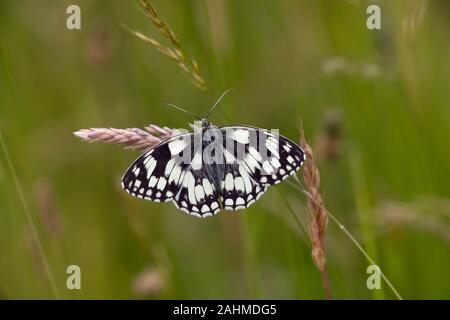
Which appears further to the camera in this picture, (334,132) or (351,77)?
(351,77)

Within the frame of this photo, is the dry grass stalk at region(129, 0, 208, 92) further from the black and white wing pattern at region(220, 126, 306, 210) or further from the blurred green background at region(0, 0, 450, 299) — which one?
the blurred green background at region(0, 0, 450, 299)

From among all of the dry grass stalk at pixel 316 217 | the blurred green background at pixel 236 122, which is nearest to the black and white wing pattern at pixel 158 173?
the blurred green background at pixel 236 122

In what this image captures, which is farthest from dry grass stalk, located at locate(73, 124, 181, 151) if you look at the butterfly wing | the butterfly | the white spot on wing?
the white spot on wing

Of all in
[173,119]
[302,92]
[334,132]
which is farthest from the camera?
[302,92]

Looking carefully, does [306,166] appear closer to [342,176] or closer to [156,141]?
[156,141]

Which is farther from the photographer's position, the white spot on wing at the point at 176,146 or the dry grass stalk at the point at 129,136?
the white spot on wing at the point at 176,146

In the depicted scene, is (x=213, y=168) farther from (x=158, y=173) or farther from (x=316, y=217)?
(x=316, y=217)

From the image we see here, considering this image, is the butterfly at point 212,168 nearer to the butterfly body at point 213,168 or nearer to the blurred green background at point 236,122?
the butterfly body at point 213,168

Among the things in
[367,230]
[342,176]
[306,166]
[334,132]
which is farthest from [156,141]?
[342,176]
